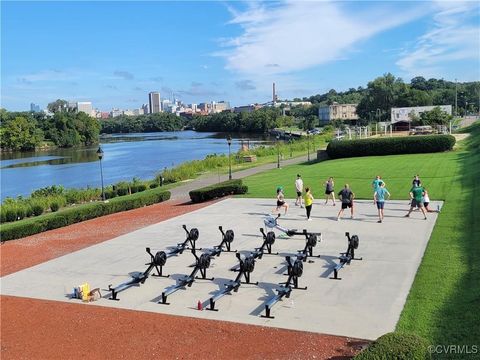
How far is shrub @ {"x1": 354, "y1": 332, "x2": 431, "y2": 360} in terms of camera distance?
6.43 metres

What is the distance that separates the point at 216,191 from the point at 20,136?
115 m

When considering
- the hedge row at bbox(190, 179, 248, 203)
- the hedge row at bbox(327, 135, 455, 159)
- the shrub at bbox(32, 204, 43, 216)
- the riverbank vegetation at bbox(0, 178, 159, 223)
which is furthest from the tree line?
the shrub at bbox(32, 204, 43, 216)

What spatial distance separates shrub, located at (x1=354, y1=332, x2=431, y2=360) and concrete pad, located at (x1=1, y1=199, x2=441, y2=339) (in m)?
2.49

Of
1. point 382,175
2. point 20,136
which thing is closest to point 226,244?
point 382,175

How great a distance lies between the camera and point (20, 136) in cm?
12794

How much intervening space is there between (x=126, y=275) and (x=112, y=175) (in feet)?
161

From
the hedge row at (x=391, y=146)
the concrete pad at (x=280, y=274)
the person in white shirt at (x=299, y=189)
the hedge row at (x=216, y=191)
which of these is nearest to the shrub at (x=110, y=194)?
the hedge row at (x=216, y=191)

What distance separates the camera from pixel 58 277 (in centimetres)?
1440

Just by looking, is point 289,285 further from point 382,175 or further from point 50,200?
point 50,200

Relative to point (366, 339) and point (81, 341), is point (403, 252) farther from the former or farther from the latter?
point (81, 341)

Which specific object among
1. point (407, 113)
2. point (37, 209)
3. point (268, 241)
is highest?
point (407, 113)

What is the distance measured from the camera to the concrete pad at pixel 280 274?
10461 mm

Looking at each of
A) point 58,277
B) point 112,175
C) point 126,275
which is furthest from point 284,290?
point 112,175
